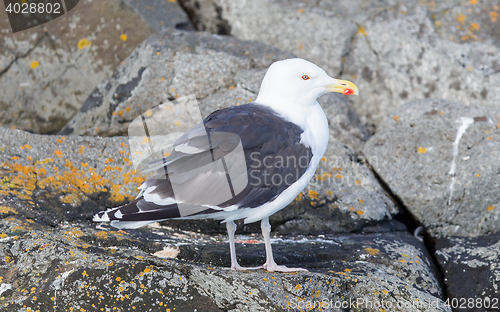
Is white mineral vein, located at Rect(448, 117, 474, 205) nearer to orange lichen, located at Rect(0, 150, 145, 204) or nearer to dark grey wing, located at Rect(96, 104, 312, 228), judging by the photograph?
dark grey wing, located at Rect(96, 104, 312, 228)

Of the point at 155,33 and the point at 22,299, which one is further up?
the point at 155,33

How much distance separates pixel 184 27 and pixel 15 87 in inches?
99.1

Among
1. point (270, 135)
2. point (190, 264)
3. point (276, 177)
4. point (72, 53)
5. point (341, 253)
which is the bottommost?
point (341, 253)

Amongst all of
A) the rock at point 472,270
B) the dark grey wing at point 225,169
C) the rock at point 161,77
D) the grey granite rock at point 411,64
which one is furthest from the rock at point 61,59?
the rock at point 472,270

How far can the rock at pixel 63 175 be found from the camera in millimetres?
4348

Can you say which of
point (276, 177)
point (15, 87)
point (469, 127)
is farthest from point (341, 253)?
point (15, 87)

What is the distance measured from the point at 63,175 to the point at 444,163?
389cm

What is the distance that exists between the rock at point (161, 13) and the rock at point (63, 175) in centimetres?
255

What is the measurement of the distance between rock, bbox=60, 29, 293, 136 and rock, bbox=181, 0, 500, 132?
3.69 ft

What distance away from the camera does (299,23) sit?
7469mm

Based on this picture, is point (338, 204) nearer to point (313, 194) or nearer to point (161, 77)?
point (313, 194)

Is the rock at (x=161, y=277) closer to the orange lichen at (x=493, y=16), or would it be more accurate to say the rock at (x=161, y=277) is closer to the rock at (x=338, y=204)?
the rock at (x=338, y=204)

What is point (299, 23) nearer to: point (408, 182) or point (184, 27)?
point (184, 27)

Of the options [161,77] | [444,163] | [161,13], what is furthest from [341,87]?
[161,13]
